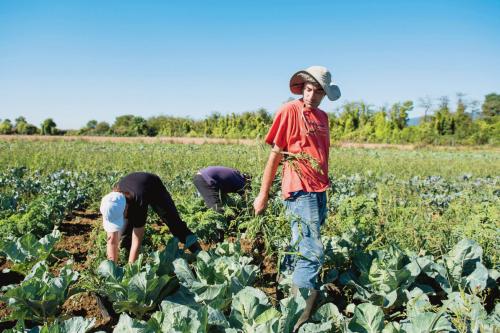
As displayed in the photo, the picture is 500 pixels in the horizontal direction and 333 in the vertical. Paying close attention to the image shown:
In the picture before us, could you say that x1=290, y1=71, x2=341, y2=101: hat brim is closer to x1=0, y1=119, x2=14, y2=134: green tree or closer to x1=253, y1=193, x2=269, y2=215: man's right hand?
x1=253, y1=193, x2=269, y2=215: man's right hand

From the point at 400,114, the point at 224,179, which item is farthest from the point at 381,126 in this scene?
the point at 224,179

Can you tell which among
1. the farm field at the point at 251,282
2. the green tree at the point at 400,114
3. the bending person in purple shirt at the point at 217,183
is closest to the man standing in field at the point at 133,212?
the farm field at the point at 251,282

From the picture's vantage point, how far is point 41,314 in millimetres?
2479

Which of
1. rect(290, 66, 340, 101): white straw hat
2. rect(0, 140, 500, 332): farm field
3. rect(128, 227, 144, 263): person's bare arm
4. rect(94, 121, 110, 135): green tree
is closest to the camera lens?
rect(0, 140, 500, 332): farm field

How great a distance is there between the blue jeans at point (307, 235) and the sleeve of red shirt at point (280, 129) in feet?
1.22

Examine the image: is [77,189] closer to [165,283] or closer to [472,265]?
[165,283]

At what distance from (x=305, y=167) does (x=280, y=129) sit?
0.31 m

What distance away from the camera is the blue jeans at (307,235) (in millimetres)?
2385

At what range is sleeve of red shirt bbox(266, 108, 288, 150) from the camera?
2400 millimetres

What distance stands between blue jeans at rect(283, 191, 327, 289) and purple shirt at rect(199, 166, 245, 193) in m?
1.69

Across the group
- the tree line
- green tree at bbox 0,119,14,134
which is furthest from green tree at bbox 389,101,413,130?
green tree at bbox 0,119,14,134

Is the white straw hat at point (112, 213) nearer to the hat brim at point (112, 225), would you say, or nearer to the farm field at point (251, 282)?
the hat brim at point (112, 225)

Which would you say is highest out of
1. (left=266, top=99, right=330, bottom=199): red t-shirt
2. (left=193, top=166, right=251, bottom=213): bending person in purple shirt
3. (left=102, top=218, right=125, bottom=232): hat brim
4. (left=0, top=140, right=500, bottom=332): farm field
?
(left=266, top=99, right=330, bottom=199): red t-shirt

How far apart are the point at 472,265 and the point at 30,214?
4.62 meters
